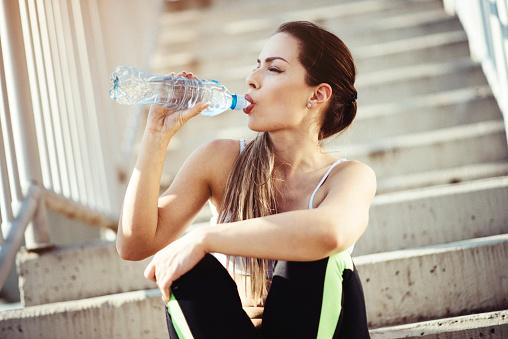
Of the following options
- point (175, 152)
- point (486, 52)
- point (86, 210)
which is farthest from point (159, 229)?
point (486, 52)

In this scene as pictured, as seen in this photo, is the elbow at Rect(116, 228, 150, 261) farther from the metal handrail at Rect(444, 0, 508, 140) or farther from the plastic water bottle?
the metal handrail at Rect(444, 0, 508, 140)

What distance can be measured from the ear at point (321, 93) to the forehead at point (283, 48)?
11 centimetres

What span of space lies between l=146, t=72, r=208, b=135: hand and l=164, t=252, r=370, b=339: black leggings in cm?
37

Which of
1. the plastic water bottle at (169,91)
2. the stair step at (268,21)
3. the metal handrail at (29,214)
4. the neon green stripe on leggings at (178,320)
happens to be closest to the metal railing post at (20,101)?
the metal handrail at (29,214)

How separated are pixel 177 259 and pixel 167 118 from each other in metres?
0.41

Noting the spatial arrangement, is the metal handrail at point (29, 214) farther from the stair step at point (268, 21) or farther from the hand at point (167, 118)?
the stair step at point (268, 21)

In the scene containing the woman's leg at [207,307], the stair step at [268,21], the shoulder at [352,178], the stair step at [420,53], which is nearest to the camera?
the woman's leg at [207,307]

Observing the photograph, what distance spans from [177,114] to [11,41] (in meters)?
0.84

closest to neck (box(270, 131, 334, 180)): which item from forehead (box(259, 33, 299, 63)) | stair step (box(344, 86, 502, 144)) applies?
forehead (box(259, 33, 299, 63))

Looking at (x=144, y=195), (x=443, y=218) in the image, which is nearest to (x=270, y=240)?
(x=144, y=195)

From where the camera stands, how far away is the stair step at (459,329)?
191 cm

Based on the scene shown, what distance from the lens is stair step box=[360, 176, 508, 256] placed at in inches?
92.4

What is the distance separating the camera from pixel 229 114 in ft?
11.7

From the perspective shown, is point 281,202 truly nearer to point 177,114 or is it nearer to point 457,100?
point 177,114
